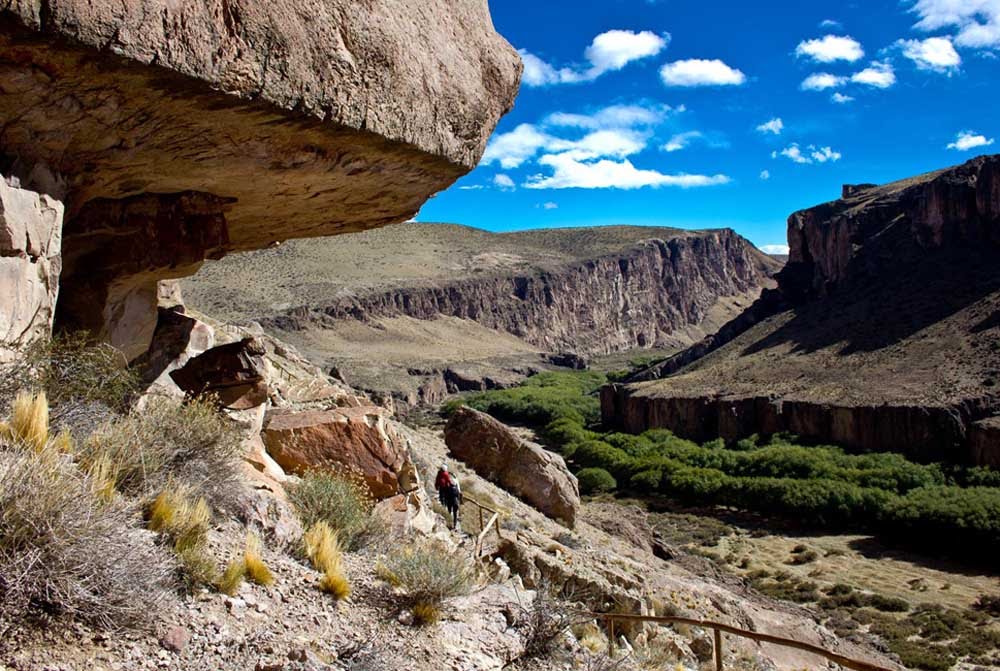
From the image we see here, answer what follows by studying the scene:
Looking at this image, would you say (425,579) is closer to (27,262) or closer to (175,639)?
(175,639)

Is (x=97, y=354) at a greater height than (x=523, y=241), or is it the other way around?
(x=523, y=241)

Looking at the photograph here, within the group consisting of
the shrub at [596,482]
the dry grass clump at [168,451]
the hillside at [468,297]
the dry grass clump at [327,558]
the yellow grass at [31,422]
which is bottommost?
the shrub at [596,482]

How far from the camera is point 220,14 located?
19.1ft

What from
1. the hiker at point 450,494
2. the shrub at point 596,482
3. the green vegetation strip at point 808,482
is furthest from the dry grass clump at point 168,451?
the shrub at point 596,482

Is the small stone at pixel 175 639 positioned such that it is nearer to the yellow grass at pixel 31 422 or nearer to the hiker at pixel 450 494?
the yellow grass at pixel 31 422

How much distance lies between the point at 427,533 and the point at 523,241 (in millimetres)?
147537

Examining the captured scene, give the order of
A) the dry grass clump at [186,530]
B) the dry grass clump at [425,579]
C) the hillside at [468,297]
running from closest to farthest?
the dry grass clump at [186,530] → the dry grass clump at [425,579] → the hillside at [468,297]

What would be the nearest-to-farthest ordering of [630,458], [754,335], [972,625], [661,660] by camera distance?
[661,660] < [972,625] < [630,458] < [754,335]

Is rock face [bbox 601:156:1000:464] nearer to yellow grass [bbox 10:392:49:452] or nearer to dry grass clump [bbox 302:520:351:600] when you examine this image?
dry grass clump [bbox 302:520:351:600]

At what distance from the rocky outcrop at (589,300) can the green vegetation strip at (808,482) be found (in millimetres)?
47578

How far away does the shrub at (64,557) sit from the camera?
4.09m

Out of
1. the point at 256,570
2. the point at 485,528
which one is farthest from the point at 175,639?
the point at 485,528

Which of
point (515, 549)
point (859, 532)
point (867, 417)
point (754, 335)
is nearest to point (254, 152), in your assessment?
point (515, 549)

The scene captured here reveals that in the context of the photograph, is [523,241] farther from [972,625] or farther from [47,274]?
[47,274]
